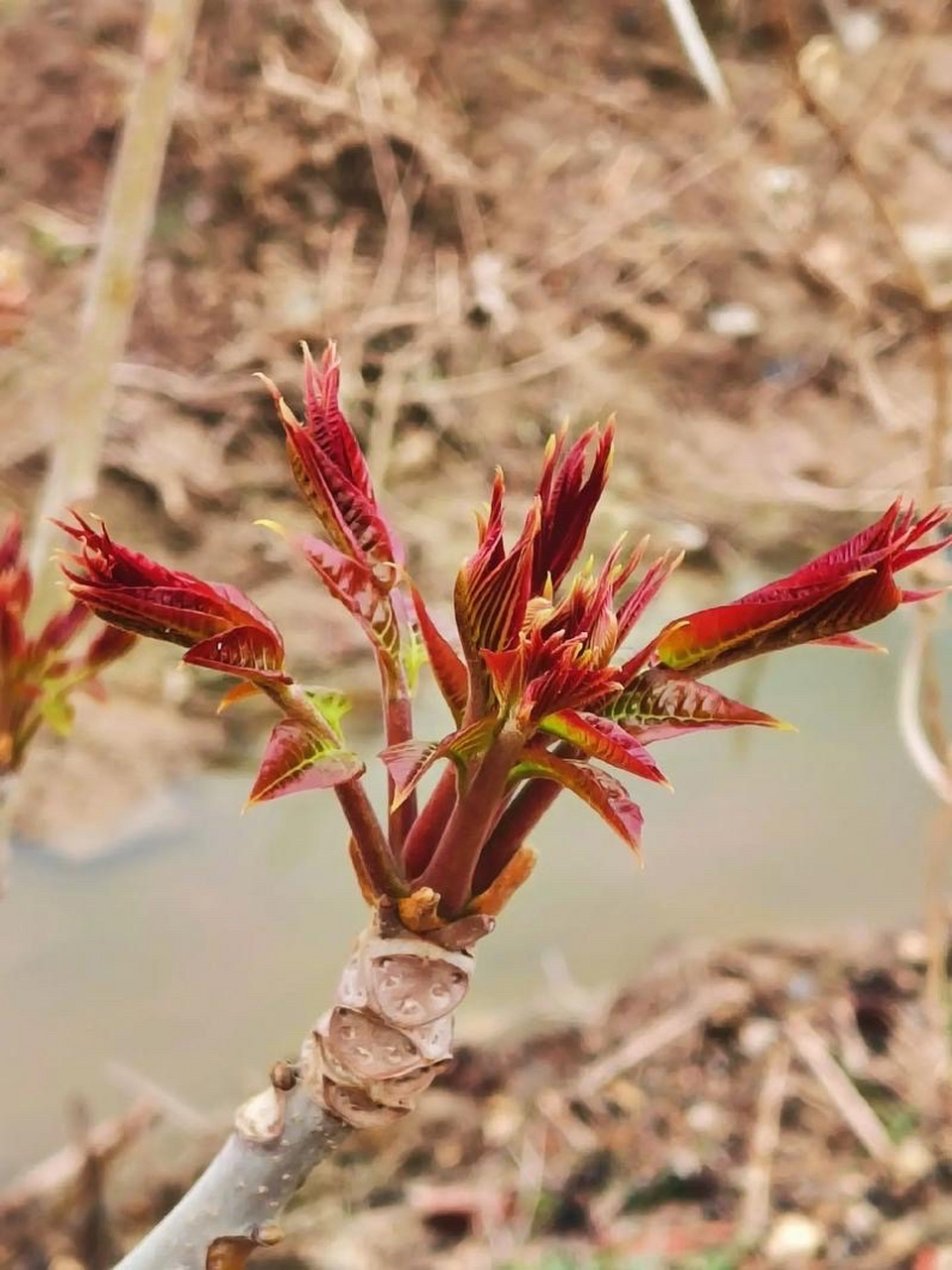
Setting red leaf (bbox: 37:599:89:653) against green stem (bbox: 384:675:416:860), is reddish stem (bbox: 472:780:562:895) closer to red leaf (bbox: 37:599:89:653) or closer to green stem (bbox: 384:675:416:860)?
green stem (bbox: 384:675:416:860)

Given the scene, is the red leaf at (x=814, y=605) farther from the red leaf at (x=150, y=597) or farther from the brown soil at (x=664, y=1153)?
the brown soil at (x=664, y=1153)

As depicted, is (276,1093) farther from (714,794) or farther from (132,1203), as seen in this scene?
(714,794)

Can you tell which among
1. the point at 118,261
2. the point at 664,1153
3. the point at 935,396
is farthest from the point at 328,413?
the point at 664,1153

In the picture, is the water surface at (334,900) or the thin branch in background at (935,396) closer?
the thin branch in background at (935,396)

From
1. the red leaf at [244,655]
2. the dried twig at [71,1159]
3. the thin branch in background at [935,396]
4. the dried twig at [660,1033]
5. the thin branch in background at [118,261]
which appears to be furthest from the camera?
the dried twig at [660,1033]

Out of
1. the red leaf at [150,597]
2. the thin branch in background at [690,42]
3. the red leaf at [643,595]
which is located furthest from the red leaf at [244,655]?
the thin branch in background at [690,42]

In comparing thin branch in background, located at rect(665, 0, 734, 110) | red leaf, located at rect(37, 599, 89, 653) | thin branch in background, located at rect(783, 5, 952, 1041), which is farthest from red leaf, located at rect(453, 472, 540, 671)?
thin branch in background, located at rect(783, 5, 952, 1041)

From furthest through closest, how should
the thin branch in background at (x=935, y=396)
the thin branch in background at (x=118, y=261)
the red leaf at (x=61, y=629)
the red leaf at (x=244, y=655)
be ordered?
the thin branch in background at (x=935, y=396) < the thin branch in background at (x=118, y=261) < the red leaf at (x=61, y=629) < the red leaf at (x=244, y=655)
